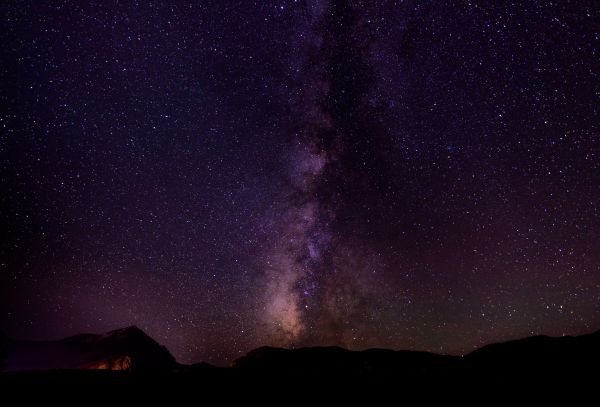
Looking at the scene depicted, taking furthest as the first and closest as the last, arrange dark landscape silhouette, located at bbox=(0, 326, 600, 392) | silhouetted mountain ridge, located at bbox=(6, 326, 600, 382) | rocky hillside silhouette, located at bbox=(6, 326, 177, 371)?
1. rocky hillside silhouette, located at bbox=(6, 326, 177, 371)
2. silhouetted mountain ridge, located at bbox=(6, 326, 600, 382)
3. dark landscape silhouette, located at bbox=(0, 326, 600, 392)

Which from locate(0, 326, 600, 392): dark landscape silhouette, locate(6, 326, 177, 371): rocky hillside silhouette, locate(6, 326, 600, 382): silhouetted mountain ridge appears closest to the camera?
locate(0, 326, 600, 392): dark landscape silhouette

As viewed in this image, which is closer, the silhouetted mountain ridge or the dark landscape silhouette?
the dark landscape silhouette

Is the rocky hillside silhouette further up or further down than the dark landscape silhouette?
further down

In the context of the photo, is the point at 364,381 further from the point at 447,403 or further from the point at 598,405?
the point at 598,405

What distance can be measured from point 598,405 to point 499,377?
1.92 metres

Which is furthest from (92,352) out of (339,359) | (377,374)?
(377,374)

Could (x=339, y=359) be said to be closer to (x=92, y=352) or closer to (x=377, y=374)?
(x=377, y=374)

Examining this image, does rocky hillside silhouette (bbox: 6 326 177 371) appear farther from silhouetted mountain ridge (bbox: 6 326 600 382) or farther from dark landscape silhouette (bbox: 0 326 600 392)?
dark landscape silhouette (bbox: 0 326 600 392)

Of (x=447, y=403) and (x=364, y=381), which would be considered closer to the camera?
(x=447, y=403)

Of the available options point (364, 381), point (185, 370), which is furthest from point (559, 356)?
point (185, 370)

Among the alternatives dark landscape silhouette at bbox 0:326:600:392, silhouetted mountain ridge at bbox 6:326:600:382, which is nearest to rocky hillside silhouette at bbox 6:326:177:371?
silhouetted mountain ridge at bbox 6:326:600:382

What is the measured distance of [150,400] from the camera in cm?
565

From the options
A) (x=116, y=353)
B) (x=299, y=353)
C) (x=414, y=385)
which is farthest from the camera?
(x=116, y=353)

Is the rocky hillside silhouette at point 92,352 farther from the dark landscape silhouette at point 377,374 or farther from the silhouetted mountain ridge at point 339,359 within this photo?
the dark landscape silhouette at point 377,374
